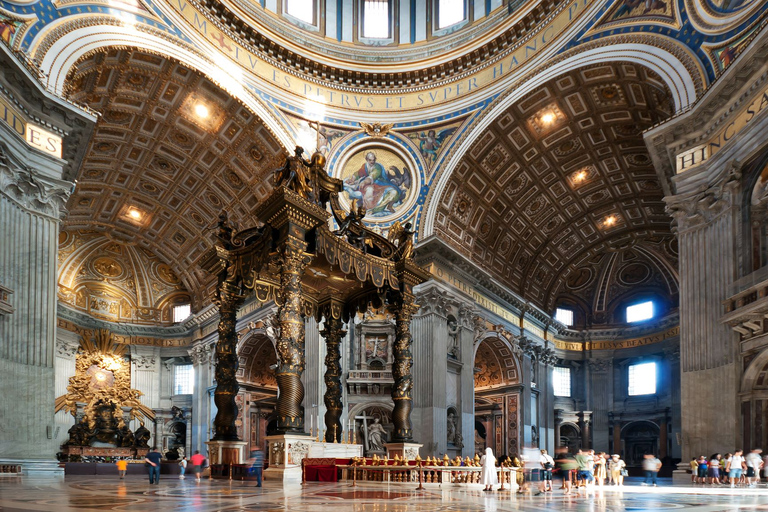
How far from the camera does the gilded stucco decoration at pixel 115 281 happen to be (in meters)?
29.1

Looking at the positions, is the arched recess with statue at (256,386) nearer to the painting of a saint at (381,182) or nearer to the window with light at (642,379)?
the painting of a saint at (381,182)

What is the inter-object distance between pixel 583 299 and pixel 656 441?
7979mm

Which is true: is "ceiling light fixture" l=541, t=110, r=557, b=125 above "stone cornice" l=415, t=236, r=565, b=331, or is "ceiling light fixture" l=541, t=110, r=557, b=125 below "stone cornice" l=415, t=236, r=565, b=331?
above

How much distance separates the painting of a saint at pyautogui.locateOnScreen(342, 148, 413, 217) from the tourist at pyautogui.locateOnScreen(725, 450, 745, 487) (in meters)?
14.8

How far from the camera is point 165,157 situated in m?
23.8

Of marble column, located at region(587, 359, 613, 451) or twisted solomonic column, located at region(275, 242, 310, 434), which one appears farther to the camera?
marble column, located at region(587, 359, 613, 451)

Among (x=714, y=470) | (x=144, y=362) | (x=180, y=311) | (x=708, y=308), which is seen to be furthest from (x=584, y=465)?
(x=180, y=311)

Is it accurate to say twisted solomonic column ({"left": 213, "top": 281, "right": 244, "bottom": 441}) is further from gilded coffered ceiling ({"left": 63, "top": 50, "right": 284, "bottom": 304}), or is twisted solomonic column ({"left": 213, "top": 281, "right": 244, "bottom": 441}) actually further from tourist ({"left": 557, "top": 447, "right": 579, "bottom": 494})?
gilded coffered ceiling ({"left": 63, "top": 50, "right": 284, "bottom": 304})

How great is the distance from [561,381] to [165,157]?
22615 mm

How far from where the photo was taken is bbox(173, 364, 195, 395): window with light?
31.2 meters

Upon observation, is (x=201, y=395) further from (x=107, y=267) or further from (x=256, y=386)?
(x=107, y=267)

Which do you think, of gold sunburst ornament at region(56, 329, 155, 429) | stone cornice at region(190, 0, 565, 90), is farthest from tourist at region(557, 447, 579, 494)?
gold sunburst ornament at region(56, 329, 155, 429)

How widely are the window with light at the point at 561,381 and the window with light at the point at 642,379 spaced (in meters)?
3.04

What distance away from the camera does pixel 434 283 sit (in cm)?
2255
